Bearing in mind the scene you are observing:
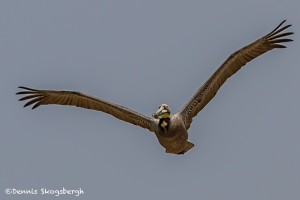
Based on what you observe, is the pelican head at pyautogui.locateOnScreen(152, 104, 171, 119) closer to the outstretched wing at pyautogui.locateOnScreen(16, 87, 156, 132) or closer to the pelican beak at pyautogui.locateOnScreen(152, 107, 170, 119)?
the pelican beak at pyautogui.locateOnScreen(152, 107, 170, 119)

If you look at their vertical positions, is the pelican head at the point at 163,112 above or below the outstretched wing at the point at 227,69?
below

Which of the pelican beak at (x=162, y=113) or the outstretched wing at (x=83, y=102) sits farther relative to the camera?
the outstretched wing at (x=83, y=102)

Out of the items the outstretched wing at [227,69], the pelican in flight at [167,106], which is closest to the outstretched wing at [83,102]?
the pelican in flight at [167,106]

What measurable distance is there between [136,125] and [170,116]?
1.69 meters

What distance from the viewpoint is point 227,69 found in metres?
20.3

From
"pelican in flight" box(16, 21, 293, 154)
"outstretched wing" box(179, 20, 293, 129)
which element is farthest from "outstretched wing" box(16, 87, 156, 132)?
"outstretched wing" box(179, 20, 293, 129)

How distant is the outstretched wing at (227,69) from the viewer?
20172mm

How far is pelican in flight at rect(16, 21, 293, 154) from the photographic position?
64.5 feet

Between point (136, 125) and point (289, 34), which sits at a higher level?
point (289, 34)

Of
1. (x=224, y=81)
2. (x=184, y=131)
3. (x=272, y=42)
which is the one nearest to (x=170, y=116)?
(x=184, y=131)

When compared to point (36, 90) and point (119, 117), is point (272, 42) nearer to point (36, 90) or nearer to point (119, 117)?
point (119, 117)

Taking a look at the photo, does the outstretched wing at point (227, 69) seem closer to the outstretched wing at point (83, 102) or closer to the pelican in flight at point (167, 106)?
the pelican in flight at point (167, 106)

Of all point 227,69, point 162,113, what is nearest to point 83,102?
point 162,113

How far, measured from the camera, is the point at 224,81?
2053 cm
